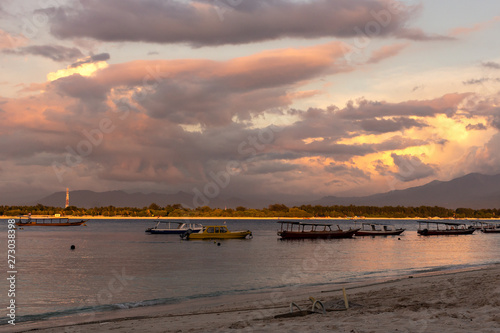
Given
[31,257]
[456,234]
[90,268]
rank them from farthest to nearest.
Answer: [456,234] < [31,257] < [90,268]

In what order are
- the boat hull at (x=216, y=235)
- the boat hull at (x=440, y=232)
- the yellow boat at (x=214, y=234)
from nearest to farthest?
the boat hull at (x=216, y=235), the yellow boat at (x=214, y=234), the boat hull at (x=440, y=232)

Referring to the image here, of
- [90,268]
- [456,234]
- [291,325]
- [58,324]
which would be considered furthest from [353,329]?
[456,234]

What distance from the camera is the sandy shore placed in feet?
51.8

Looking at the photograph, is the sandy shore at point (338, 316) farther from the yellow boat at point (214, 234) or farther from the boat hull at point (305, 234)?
the boat hull at point (305, 234)

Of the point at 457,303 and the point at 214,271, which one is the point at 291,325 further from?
the point at 214,271

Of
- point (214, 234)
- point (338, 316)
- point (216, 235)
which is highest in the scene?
point (338, 316)

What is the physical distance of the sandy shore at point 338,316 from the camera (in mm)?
15797

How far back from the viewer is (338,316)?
18.1 metres

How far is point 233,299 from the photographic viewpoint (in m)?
31.5

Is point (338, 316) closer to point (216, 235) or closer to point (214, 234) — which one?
point (216, 235)

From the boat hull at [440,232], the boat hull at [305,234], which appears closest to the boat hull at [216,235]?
the boat hull at [305,234]

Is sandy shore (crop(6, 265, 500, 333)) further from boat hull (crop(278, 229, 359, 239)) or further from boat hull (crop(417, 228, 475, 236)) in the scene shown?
boat hull (crop(417, 228, 475, 236))

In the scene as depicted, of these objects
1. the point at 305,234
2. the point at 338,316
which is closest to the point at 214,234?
the point at 305,234

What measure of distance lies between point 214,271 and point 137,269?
29.7 feet
